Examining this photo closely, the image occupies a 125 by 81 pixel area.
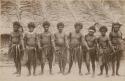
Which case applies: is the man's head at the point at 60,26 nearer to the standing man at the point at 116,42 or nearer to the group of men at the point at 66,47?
the group of men at the point at 66,47

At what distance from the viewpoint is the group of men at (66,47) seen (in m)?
3.13

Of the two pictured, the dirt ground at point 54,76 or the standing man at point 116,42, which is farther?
the standing man at point 116,42

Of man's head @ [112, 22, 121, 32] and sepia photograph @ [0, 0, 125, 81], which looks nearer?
sepia photograph @ [0, 0, 125, 81]

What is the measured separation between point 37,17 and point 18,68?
0.52 metres

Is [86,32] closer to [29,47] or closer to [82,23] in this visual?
[82,23]

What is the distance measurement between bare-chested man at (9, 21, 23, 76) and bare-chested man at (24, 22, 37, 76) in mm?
57

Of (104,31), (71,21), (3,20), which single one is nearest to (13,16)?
(3,20)

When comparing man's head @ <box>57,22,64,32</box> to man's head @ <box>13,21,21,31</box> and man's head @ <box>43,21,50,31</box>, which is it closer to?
man's head @ <box>43,21,50,31</box>

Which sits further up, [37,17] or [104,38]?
[37,17]

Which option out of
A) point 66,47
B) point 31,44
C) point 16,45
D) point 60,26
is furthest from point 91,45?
point 16,45

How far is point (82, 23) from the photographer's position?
3.20m

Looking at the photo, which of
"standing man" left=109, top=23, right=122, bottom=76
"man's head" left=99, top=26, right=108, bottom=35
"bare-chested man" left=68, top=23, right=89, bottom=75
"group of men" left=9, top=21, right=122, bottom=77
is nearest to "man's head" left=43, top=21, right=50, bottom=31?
"group of men" left=9, top=21, right=122, bottom=77

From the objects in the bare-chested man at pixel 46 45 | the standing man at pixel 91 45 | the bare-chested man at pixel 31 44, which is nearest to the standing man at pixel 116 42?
the standing man at pixel 91 45

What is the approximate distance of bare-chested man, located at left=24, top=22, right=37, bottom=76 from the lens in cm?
313
